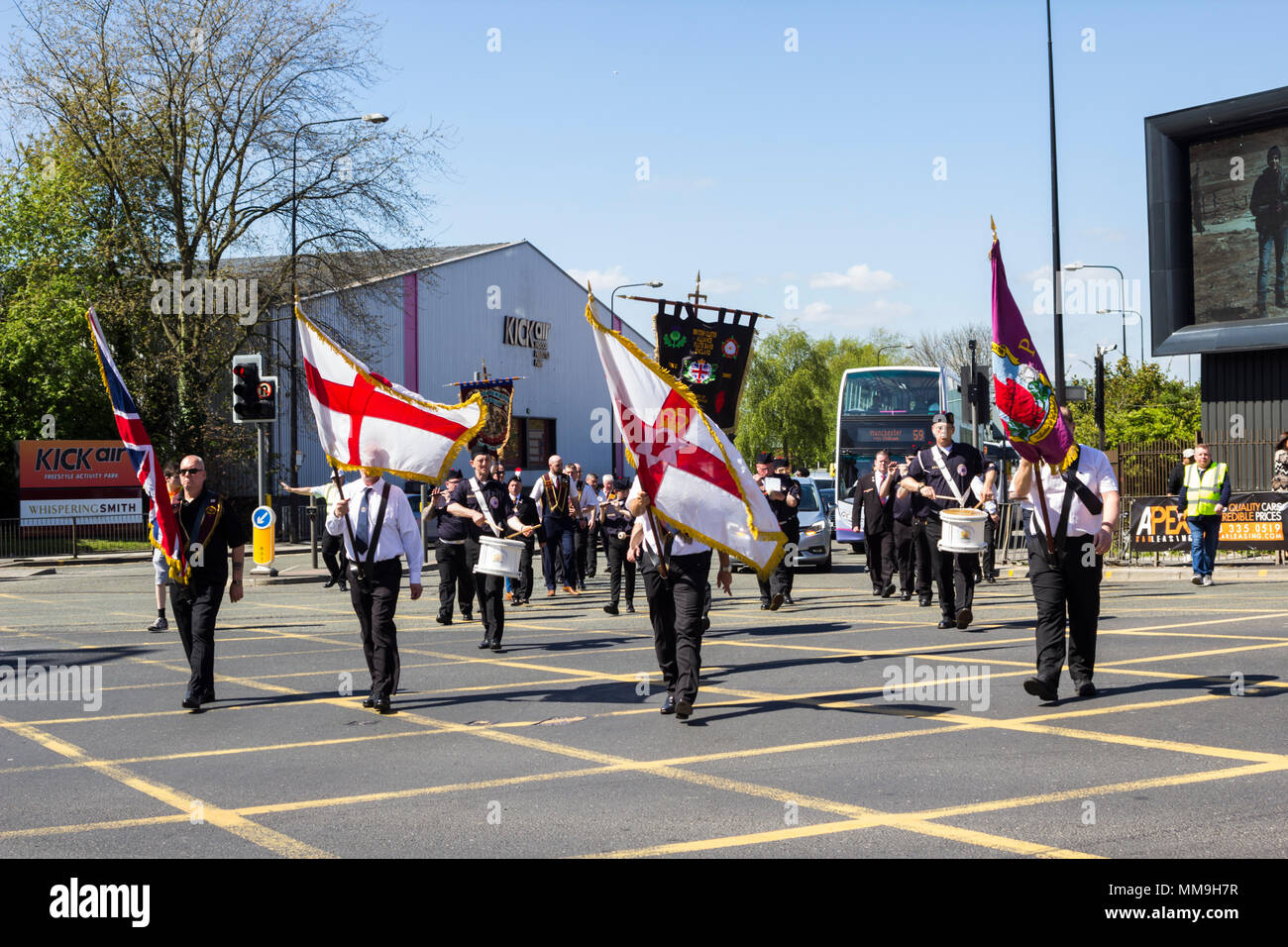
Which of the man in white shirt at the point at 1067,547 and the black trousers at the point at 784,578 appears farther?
the black trousers at the point at 784,578

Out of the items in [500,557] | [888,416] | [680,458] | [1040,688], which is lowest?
[1040,688]

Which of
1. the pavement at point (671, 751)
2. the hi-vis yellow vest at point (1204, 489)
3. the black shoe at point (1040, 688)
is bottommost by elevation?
the pavement at point (671, 751)

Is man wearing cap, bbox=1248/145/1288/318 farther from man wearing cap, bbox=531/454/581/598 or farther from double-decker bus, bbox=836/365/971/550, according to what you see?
man wearing cap, bbox=531/454/581/598

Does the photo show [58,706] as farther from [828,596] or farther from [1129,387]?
[1129,387]

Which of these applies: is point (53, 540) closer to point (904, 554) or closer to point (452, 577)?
point (452, 577)

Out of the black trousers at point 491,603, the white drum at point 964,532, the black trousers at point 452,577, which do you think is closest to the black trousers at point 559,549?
the black trousers at point 452,577

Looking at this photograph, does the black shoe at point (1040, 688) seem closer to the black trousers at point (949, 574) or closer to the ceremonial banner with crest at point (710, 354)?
the black trousers at point (949, 574)

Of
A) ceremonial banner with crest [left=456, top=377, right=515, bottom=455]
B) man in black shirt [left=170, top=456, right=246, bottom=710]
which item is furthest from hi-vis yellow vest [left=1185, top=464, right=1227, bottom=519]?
ceremonial banner with crest [left=456, top=377, right=515, bottom=455]

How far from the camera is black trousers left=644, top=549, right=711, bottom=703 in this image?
8.26 meters

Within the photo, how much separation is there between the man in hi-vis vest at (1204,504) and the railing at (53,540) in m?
25.2

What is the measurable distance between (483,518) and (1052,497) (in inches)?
242

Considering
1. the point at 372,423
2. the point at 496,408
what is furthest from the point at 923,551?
the point at 496,408

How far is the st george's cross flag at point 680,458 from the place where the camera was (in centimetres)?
839

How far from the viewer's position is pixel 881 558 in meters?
17.2
